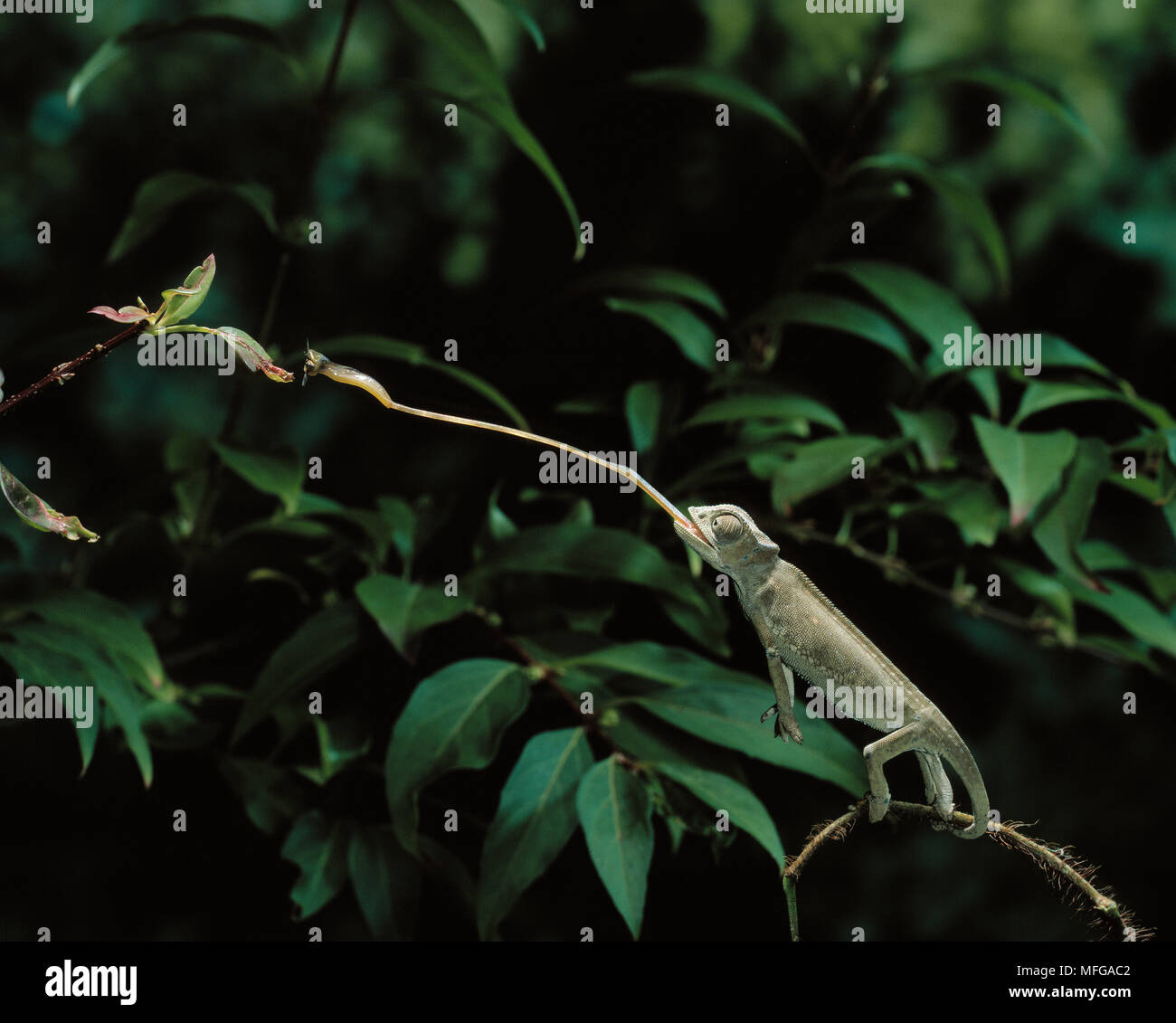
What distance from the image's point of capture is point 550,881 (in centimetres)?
81

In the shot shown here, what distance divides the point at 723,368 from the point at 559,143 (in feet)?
0.99

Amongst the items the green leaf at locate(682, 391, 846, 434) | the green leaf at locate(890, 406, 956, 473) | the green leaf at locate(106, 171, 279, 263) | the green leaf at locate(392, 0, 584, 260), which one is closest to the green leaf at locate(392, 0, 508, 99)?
the green leaf at locate(392, 0, 584, 260)

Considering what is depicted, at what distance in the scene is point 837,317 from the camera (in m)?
0.75

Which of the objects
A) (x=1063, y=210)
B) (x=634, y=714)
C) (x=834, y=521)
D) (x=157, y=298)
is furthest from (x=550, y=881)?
(x=1063, y=210)

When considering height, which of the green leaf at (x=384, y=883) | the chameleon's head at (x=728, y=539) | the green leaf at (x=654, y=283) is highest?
the green leaf at (x=654, y=283)

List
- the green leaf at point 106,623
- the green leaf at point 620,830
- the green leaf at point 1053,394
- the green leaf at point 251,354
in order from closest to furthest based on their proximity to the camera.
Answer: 1. the green leaf at point 251,354
2. the green leaf at point 620,830
3. the green leaf at point 106,623
4. the green leaf at point 1053,394

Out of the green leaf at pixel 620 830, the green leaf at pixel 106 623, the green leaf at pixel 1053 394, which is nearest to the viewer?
the green leaf at pixel 620 830

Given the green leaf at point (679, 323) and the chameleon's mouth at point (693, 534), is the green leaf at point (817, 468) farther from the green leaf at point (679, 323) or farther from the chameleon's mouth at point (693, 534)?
the chameleon's mouth at point (693, 534)

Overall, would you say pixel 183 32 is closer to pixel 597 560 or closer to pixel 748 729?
pixel 597 560

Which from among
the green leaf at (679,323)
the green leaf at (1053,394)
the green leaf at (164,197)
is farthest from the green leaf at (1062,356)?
the green leaf at (164,197)

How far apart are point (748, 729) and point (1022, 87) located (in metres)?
0.55

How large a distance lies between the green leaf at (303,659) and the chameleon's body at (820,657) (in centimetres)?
42

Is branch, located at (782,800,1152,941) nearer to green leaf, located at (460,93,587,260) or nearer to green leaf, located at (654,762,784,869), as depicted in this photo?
green leaf, located at (654,762,784,869)

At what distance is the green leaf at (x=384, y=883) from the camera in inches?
25.0
